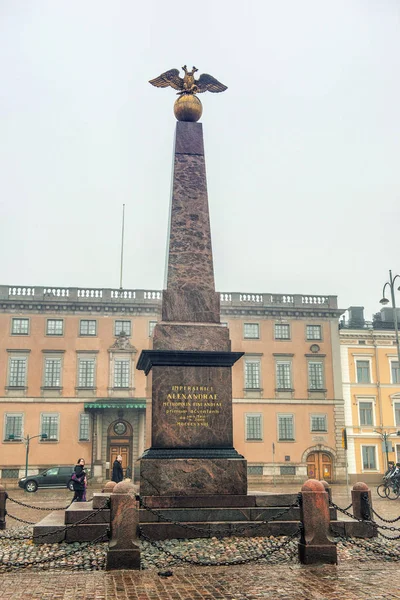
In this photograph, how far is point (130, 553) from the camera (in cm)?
815

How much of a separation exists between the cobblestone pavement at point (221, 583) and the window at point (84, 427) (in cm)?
3127

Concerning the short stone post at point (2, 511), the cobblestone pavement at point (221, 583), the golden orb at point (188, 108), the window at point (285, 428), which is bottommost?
the cobblestone pavement at point (221, 583)

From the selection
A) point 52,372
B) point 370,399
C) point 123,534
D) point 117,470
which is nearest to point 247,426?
point 370,399

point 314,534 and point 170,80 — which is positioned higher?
point 170,80

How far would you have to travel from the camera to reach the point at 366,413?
42.0 metres

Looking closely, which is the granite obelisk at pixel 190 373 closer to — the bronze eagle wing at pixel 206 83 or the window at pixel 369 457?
the bronze eagle wing at pixel 206 83

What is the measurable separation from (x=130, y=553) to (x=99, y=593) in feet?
4.24

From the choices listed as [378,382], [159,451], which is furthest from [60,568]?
[378,382]

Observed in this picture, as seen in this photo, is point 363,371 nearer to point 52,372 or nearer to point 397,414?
point 397,414

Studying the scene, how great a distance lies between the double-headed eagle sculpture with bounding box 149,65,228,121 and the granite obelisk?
4.39 feet

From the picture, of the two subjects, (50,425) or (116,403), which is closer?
(116,403)

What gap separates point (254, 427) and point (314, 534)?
3261 centimetres

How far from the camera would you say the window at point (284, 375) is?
1634 inches

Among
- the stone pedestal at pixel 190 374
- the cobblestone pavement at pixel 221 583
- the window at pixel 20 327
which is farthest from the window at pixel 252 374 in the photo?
the cobblestone pavement at pixel 221 583
